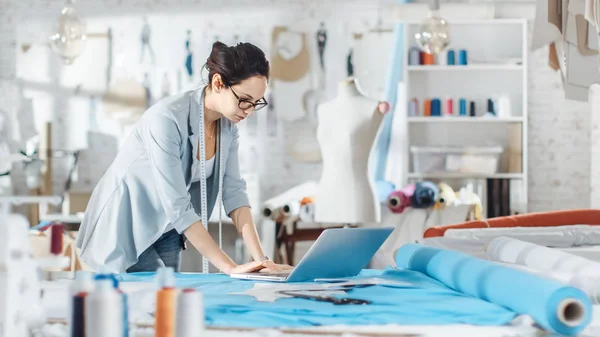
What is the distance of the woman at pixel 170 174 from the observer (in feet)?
7.44

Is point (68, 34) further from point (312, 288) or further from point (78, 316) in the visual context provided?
point (78, 316)

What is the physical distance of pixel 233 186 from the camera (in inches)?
104

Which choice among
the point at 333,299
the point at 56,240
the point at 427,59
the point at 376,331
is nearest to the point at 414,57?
the point at 427,59

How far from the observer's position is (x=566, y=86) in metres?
3.30

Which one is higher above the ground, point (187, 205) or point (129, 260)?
point (187, 205)

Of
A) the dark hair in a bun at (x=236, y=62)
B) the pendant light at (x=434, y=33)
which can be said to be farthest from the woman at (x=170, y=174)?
the pendant light at (x=434, y=33)

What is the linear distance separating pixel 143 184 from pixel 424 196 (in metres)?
3.11

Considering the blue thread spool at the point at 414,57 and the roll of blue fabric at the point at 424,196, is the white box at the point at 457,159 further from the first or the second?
the roll of blue fabric at the point at 424,196

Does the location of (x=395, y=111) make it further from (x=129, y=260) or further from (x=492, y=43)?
(x=129, y=260)

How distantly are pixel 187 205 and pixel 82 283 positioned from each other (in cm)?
111

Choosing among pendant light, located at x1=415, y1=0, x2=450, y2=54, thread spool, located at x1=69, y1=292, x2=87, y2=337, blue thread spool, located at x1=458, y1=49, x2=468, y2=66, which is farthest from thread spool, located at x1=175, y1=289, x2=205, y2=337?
blue thread spool, located at x1=458, y1=49, x2=468, y2=66

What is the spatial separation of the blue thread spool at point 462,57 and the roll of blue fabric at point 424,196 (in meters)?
1.69

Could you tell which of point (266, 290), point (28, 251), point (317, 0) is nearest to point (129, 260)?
point (266, 290)

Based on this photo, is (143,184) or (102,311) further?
(143,184)
